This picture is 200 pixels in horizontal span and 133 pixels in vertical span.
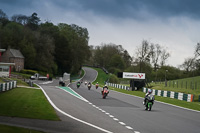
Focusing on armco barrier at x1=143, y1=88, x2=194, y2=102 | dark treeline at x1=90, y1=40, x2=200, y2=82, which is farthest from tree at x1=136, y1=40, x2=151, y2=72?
armco barrier at x1=143, y1=88, x2=194, y2=102

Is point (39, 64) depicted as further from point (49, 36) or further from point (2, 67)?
point (2, 67)

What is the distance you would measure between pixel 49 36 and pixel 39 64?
46.9ft

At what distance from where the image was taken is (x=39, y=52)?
108 m

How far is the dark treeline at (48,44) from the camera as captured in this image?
103650 mm

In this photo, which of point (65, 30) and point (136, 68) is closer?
point (136, 68)

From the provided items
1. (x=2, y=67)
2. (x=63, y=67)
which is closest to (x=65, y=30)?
(x=63, y=67)

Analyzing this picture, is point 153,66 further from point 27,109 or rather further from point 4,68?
point 27,109

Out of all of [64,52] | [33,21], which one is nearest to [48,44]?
[64,52]

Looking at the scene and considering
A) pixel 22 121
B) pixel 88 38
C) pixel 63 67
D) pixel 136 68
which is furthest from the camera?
pixel 88 38

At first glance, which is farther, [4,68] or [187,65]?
[187,65]

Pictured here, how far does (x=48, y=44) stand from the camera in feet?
358

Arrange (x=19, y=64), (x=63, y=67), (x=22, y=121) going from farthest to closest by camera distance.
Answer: (x=63, y=67) → (x=19, y=64) → (x=22, y=121)

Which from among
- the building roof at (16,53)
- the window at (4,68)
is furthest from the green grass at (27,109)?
the building roof at (16,53)

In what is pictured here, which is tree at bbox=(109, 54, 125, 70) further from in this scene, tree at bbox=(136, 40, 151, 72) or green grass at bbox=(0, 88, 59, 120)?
green grass at bbox=(0, 88, 59, 120)
